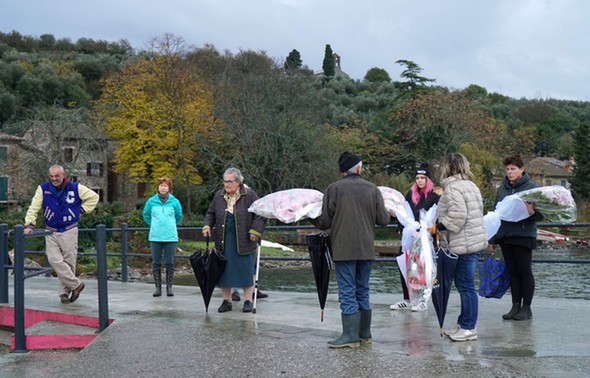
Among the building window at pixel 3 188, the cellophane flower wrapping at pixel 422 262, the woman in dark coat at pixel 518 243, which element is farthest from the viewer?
the building window at pixel 3 188

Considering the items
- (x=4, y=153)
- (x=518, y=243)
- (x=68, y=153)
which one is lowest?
(x=518, y=243)

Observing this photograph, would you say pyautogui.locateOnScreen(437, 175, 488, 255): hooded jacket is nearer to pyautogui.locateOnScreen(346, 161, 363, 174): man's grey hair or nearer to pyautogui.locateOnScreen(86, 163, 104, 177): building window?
pyautogui.locateOnScreen(346, 161, 363, 174): man's grey hair

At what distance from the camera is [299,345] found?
6.93 meters

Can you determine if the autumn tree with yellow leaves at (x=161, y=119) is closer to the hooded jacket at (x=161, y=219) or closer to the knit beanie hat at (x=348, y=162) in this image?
the hooded jacket at (x=161, y=219)

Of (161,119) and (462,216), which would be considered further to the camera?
(161,119)

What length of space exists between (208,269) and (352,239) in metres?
2.78

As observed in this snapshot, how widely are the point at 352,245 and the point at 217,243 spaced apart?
2.82 metres

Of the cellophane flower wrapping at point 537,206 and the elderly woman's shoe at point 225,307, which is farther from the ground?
the cellophane flower wrapping at point 537,206

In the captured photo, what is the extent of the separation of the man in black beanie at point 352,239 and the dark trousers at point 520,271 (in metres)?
2.02

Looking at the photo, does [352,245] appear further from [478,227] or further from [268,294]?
[268,294]

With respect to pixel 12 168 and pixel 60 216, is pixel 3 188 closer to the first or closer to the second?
pixel 12 168

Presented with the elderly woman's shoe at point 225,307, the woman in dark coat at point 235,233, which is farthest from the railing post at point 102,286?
the elderly woman's shoe at point 225,307

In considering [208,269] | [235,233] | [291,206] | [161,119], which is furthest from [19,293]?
[161,119]

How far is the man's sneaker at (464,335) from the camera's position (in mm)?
7094
